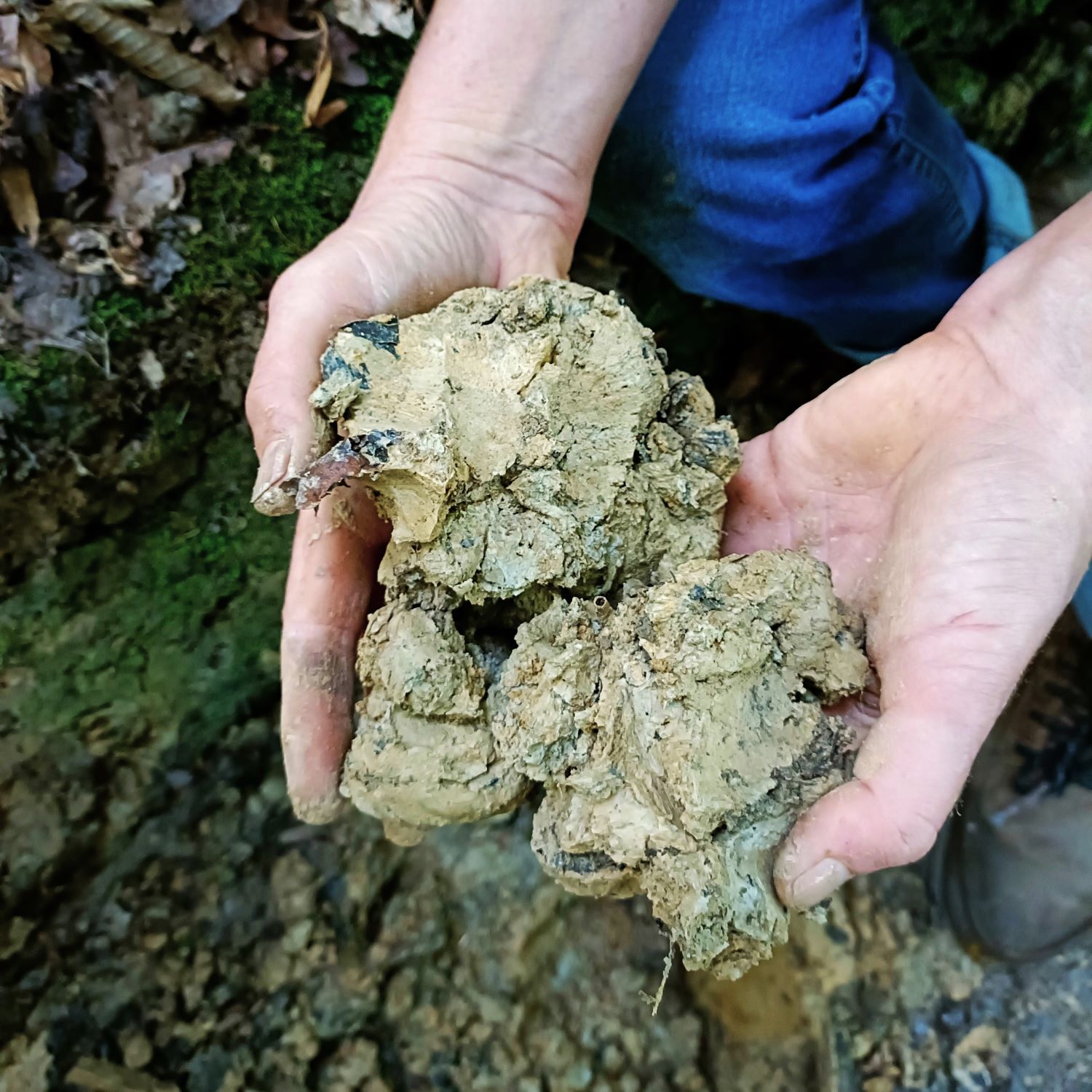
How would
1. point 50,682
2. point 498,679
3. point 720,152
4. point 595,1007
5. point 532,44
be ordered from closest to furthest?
point 498,679, point 532,44, point 720,152, point 50,682, point 595,1007

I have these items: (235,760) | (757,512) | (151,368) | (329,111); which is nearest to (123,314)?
(151,368)

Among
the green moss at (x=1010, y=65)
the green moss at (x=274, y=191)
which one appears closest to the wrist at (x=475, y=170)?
the green moss at (x=274, y=191)

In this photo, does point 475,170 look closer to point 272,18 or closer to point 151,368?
point 272,18

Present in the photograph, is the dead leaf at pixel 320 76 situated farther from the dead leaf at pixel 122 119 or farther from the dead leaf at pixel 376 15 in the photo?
the dead leaf at pixel 122 119

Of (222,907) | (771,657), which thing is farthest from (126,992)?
(771,657)

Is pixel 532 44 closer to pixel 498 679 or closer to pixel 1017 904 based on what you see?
pixel 498 679

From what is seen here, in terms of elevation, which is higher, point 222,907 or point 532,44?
point 532,44
